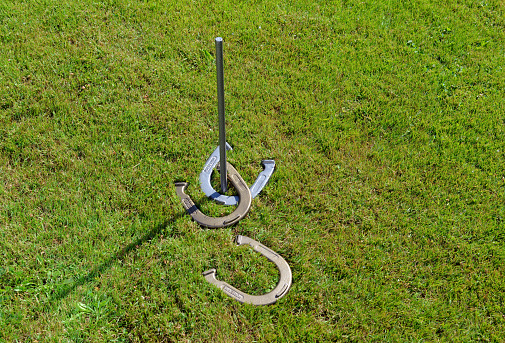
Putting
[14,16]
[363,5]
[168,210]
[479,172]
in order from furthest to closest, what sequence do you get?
[363,5], [14,16], [479,172], [168,210]

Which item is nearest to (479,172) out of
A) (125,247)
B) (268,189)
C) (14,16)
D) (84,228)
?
(268,189)

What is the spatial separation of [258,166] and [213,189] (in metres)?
0.54

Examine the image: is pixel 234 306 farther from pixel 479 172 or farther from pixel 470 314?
pixel 479 172

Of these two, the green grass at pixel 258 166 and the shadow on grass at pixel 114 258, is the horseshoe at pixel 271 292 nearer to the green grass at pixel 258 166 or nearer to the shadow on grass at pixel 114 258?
the green grass at pixel 258 166

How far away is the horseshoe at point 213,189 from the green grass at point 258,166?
0.27 feet

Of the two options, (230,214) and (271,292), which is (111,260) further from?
(271,292)

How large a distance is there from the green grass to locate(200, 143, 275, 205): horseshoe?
0.27 ft

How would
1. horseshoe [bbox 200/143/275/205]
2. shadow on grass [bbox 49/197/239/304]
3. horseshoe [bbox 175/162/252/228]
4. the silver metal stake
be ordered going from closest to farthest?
the silver metal stake < shadow on grass [bbox 49/197/239/304] < horseshoe [bbox 175/162/252/228] < horseshoe [bbox 200/143/275/205]

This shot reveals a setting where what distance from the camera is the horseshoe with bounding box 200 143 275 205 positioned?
3.81 m

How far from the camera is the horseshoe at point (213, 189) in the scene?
150 inches

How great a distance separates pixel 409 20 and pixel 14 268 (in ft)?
17.8

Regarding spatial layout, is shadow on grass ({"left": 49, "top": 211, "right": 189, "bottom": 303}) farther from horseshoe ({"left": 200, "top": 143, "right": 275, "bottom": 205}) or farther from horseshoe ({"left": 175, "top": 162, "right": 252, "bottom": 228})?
horseshoe ({"left": 200, "top": 143, "right": 275, "bottom": 205})

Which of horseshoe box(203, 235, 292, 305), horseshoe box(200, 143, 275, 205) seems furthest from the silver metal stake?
horseshoe box(203, 235, 292, 305)

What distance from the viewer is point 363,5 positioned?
18.9 feet
